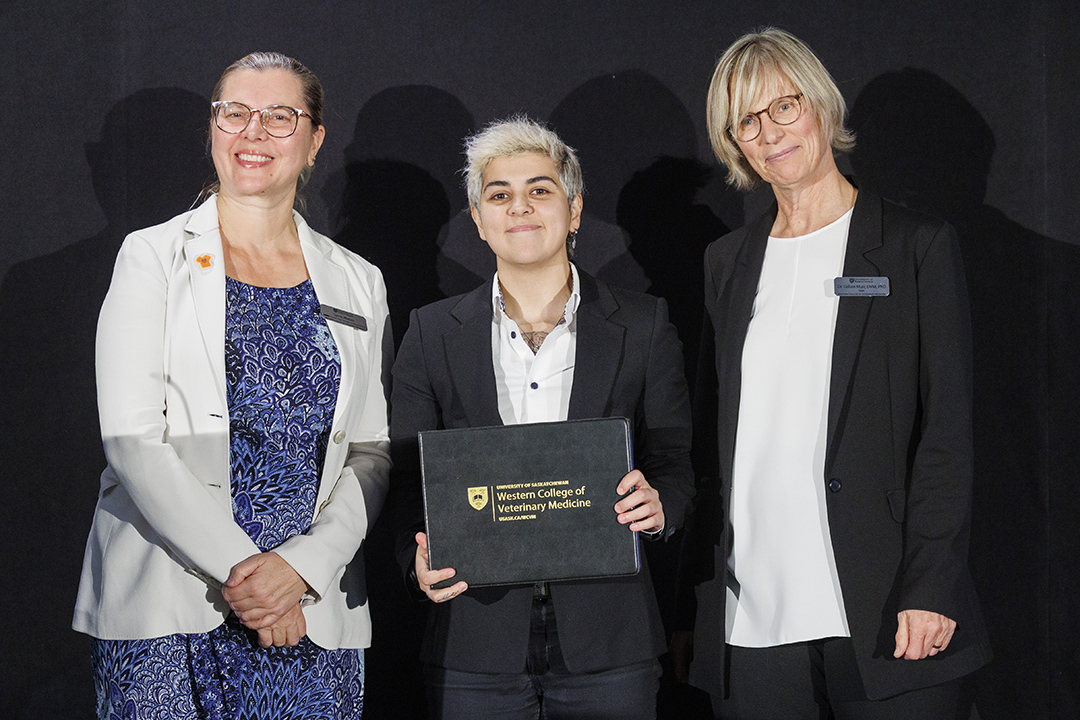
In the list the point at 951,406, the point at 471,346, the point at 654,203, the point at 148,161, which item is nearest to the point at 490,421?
the point at 471,346

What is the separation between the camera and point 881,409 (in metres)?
2.17

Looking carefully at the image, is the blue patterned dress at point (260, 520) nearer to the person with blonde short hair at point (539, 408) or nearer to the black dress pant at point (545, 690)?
the person with blonde short hair at point (539, 408)

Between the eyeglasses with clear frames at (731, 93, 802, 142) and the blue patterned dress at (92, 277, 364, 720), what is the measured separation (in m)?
1.18

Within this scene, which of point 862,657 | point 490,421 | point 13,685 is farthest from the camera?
point 13,685

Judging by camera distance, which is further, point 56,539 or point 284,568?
point 56,539

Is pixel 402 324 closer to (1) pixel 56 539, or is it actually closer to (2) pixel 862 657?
(1) pixel 56 539

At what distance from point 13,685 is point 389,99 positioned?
7.32 ft

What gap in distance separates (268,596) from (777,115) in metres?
1.65

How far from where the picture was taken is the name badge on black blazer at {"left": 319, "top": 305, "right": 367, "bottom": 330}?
236 cm

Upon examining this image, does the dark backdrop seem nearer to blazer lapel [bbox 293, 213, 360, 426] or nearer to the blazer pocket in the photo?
blazer lapel [bbox 293, 213, 360, 426]

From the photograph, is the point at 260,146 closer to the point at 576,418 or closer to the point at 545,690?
the point at 576,418

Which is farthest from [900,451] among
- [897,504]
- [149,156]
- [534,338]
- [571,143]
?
[149,156]

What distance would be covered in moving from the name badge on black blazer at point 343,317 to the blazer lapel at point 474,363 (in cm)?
23

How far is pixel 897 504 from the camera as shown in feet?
7.05
